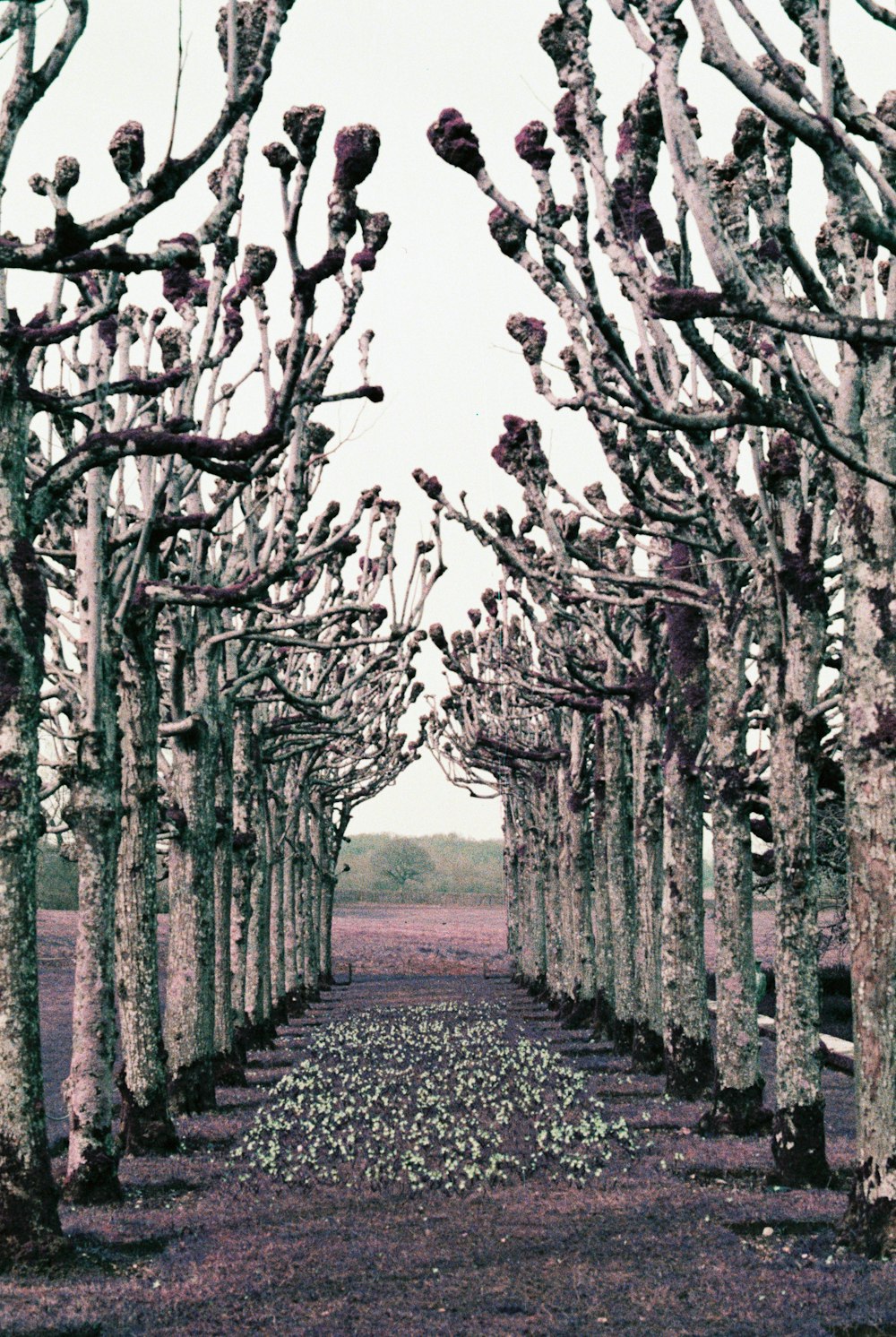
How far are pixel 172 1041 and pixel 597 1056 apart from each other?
10.3m

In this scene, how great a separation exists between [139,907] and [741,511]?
784 centimetres

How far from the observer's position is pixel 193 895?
18.0 meters

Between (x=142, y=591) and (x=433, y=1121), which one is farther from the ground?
(x=142, y=591)

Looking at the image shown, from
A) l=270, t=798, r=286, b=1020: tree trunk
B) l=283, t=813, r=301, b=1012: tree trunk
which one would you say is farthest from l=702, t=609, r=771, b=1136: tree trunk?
l=283, t=813, r=301, b=1012: tree trunk

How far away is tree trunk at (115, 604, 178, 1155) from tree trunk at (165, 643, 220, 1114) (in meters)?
2.41

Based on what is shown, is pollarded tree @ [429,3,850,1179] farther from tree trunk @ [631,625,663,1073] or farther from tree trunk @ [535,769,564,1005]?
tree trunk @ [535,769,564,1005]

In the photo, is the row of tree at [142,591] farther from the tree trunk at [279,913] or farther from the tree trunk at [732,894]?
the tree trunk at [279,913]

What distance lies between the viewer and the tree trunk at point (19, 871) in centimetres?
909

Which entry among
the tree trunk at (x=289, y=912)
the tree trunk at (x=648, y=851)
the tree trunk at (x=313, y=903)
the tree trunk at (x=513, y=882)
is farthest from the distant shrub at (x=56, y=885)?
the tree trunk at (x=648, y=851)

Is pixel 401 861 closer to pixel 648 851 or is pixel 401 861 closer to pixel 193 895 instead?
pixel 648 851

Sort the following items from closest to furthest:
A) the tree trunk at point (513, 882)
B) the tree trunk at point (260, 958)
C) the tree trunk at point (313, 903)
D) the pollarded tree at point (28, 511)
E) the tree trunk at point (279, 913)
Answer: the pollarded tree at point (28, 511) → the tree trunk at point (260, 958) → the tree trunk at point (279, 913) → the tree trunk at point (313, 903) → the tree trunk at point (513, 882)

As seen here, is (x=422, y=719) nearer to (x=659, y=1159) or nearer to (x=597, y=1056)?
(x=597, y=1056)

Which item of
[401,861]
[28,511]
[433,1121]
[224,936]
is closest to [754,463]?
[28,511]

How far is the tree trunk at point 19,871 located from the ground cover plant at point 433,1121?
495cm
